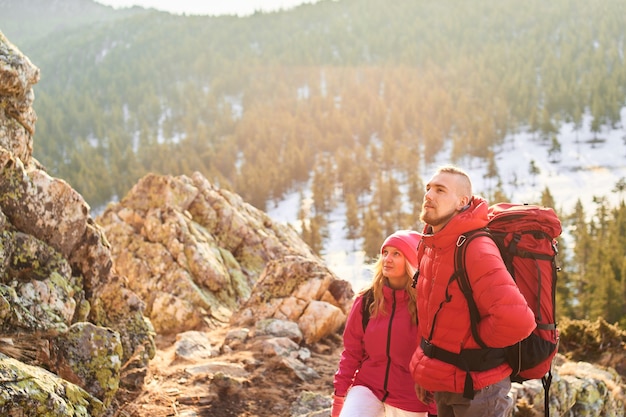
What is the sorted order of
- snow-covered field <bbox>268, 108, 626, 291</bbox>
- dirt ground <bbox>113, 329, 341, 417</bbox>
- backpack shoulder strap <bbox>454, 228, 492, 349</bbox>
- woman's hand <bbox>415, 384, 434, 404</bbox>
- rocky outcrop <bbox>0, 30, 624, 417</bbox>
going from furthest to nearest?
snow-covered field <bbox>268, 108, 626, 291</bbox>
dirt ground <bbox>113, 329, 341, 417</bbox>
rocky outcrop <bbox>0, 30, 624, 417</bbox>
woman's hand <bbox>415, 384, 434, 404</bbox>
backpack shoulder strap <bbox>454, 228, 492, 349</bbox>

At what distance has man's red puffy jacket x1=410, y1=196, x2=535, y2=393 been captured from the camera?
336 centimetres

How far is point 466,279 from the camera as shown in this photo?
3.51 m

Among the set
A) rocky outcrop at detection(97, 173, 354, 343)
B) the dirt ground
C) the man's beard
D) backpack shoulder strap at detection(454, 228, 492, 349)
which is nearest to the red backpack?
backpack shoulder strap at detection(454, 228, 492, 349)

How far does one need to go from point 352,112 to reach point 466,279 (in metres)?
145

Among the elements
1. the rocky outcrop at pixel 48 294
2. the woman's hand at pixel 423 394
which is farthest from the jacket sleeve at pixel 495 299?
the rocky outcrop at pixel 48 294

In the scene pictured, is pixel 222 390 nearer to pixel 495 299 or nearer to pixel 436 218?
pixel 436 218

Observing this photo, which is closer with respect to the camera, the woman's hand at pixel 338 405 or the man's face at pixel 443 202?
the man's face at pixel 443 202

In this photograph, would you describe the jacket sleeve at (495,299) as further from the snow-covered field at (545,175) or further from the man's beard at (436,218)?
the snow-covered field at (545,175)

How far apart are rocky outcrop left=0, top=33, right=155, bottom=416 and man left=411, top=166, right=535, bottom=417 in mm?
3736

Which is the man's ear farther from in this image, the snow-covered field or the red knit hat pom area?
the snow-covered field

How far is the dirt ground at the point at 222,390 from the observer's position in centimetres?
702

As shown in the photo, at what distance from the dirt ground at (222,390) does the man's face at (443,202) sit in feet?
16.3

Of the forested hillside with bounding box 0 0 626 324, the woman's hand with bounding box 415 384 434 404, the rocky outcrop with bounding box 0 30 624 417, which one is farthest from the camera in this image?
the forested hillside with bounding box 0 0 626 324

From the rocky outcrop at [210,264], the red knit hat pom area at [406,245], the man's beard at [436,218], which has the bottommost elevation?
the rocky outcrop at [210,264]
